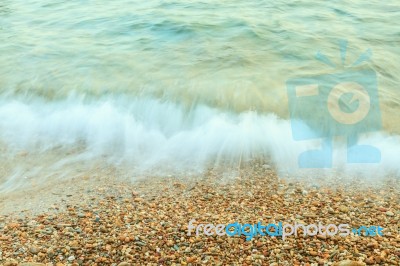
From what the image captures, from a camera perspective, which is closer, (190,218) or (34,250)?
(34,250)

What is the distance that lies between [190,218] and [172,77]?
362 cm

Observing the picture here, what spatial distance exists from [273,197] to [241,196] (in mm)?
314

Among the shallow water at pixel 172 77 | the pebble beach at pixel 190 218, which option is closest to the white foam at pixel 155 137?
the shallow water at pixel 172 77

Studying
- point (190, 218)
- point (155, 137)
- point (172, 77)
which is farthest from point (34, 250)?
point (172, 77)

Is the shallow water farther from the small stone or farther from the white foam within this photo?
the small stone

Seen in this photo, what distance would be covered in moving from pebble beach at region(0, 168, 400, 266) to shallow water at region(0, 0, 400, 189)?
472mm

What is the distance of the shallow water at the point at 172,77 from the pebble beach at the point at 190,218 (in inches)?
18.6

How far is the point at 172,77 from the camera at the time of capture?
6.84 meters

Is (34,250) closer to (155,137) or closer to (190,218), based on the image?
(190,218)

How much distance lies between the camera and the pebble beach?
3.18 metres

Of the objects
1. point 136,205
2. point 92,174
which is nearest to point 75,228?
point 136,205

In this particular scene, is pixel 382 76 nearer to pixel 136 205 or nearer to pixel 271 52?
pixel 271 52

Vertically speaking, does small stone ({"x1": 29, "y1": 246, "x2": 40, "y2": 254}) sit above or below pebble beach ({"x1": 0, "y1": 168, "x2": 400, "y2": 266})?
above

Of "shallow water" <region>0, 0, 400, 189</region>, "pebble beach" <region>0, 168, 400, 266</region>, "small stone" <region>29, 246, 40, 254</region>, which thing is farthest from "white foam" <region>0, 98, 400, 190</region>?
"small stone" <region>29, 246, 40, 254</region>
